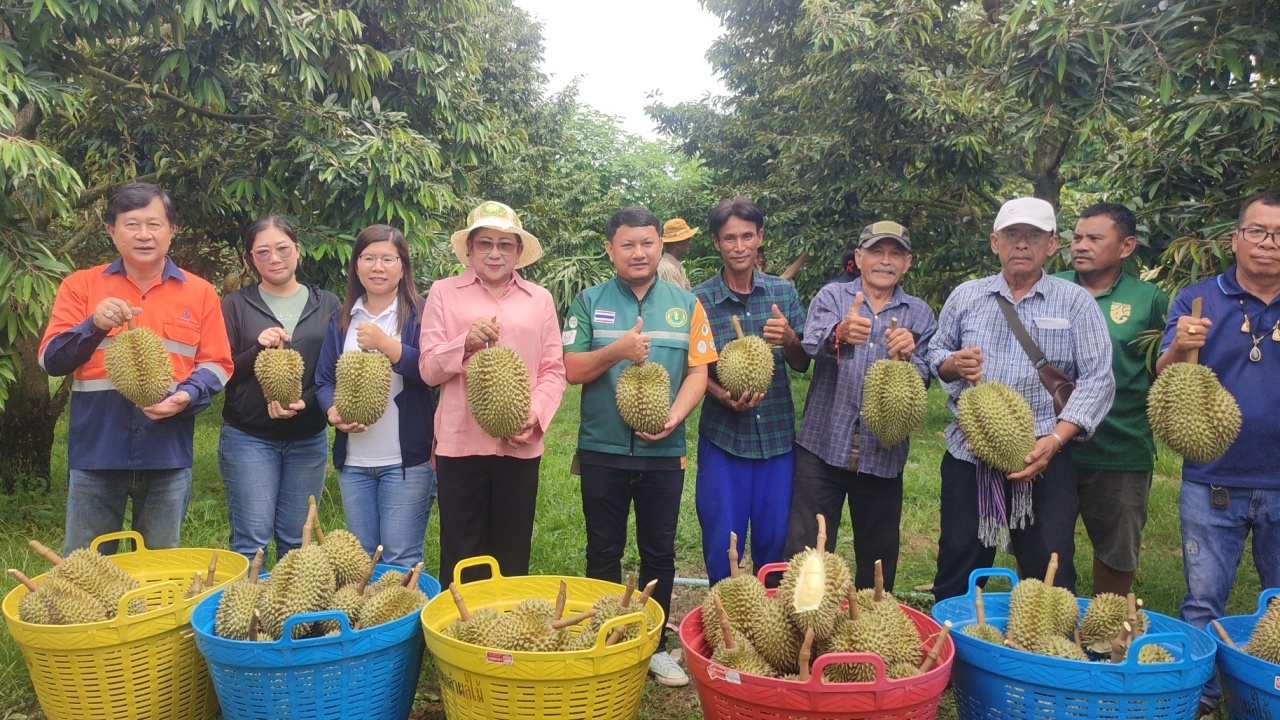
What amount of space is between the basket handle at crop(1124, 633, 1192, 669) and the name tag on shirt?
1396mm

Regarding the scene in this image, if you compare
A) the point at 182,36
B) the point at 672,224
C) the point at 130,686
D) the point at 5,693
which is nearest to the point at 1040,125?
the point at 672,224

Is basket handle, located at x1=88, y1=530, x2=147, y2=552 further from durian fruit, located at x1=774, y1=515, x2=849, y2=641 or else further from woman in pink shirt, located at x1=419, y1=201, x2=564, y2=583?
durian fruit, located at x1=774, y1=515, x2=849, y2=641

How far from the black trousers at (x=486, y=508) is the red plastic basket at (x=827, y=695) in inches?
61.7

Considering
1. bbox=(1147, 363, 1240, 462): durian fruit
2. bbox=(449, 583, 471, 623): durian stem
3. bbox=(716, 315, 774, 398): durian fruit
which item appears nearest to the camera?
bbox=(449, 583, 471, 623): durian stem

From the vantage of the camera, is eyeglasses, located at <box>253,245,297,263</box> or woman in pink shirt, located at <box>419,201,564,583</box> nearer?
woman in pink shirt, located at <box>419,201,564,583</box>

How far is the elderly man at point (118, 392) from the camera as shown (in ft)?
12.7

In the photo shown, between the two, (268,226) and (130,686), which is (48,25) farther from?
(130,686)

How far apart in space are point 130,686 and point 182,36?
401 cm

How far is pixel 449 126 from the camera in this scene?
6.82 meters

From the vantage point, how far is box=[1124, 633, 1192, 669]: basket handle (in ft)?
9.03

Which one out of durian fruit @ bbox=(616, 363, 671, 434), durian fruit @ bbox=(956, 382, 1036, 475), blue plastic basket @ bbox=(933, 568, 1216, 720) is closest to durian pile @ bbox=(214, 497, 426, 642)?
durian fruit @ bbox=(616, 363, 671, 434)

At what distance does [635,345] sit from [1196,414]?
243 centimetres

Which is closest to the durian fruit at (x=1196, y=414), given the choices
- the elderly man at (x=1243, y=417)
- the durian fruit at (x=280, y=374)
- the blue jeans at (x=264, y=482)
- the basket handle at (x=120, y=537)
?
the elderly man at (x=1243, y=417)

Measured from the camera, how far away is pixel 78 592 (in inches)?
129
